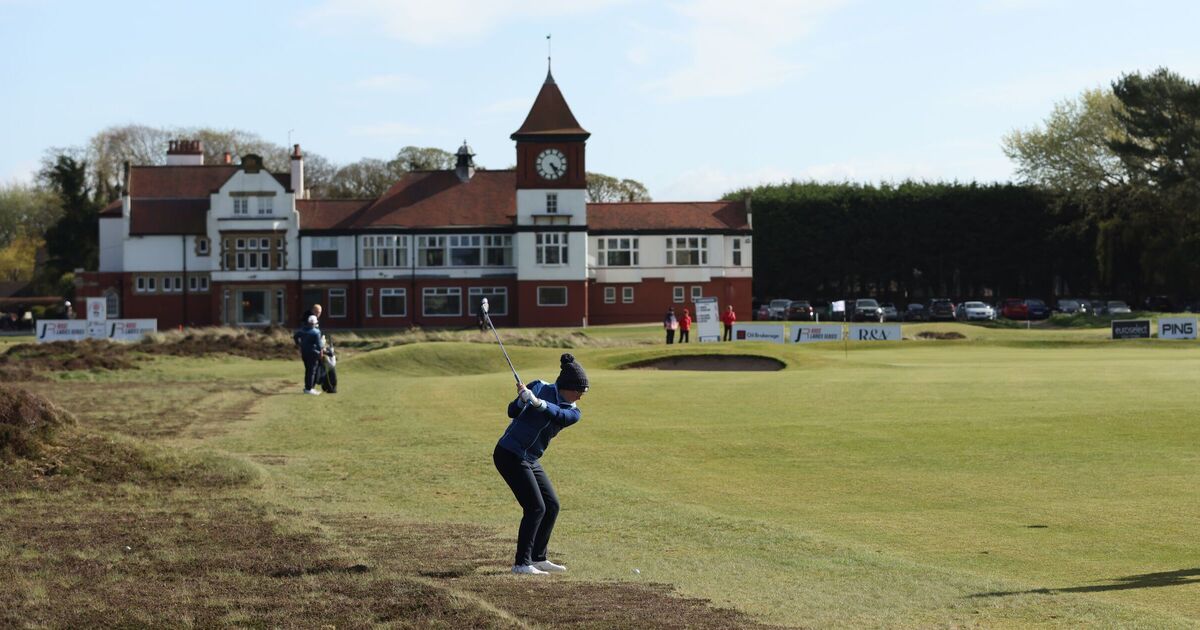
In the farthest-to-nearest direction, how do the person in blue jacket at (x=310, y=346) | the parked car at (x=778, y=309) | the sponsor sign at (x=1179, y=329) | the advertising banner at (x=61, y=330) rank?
1. the parked car at (x=778, y=309)
2. the advertising banner at (x=61, y=330)
3. the sponsor sign at (x=1179, y=329)
4. the person in blue jacket at (x=310, y=346)

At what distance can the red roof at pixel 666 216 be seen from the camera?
317 feet

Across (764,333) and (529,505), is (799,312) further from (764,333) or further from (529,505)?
(529,505)

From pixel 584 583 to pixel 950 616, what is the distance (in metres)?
3.29

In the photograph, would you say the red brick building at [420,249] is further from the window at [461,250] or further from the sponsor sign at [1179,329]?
the sponsor sign at [1179,329]

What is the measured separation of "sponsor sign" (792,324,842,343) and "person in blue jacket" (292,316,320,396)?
102 ft

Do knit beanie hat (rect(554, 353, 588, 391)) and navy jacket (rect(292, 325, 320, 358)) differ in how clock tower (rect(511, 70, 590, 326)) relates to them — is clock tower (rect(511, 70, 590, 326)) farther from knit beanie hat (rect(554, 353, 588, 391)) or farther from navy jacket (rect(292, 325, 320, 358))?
knit beanie hat (rect(554, 353, 588, 391))

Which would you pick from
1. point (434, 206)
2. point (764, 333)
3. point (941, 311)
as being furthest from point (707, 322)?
point (941, 311)

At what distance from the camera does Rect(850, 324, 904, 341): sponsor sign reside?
65812 mm

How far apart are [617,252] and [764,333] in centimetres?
3084

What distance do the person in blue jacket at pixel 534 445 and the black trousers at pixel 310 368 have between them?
2421cm

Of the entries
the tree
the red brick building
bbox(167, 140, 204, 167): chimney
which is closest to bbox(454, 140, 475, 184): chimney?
the red brick building

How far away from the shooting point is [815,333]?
213ft

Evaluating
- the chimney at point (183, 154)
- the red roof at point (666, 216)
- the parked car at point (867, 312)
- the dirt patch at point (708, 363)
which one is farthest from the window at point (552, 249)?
the dirt patch at point (708, 363)

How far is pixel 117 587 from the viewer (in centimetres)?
1274
